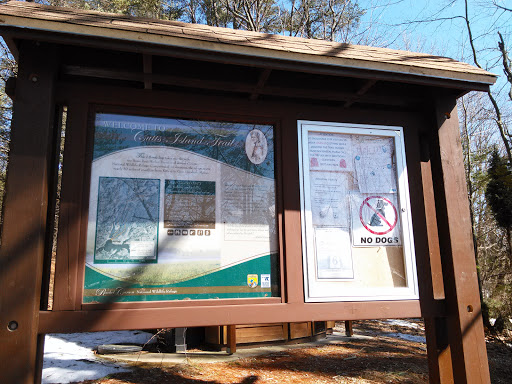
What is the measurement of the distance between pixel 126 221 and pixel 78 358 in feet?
16.4

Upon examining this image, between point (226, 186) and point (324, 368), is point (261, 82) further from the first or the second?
point (324, 368)

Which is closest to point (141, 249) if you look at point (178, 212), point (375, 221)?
point (178, 212)

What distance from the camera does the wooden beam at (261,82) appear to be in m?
2.67

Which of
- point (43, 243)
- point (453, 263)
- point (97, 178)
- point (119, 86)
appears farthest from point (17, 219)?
point (453, 263)

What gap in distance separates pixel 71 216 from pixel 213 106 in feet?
4.16

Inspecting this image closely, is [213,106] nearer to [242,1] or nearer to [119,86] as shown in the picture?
[119,86]

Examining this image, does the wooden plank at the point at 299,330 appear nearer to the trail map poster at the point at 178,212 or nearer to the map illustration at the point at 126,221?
the trail map poster at the point at 178,212

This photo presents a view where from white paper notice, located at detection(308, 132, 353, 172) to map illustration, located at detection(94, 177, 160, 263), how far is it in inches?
48.5

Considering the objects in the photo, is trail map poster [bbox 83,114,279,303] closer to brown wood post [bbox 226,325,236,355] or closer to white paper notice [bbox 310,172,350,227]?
white paper notice [bbox 310,172,350,227]

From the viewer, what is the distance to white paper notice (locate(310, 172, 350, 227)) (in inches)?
112

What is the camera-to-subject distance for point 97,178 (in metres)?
2.55

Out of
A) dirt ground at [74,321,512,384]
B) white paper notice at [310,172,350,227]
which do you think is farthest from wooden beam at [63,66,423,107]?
dirt ground at [74,321,512,384]

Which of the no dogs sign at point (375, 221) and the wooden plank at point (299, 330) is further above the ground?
the no dogs sign at point (375, 221)

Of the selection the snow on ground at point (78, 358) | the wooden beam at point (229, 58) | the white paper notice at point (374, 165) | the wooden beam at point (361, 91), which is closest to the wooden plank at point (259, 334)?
the snow on ground at point (78, 358)
